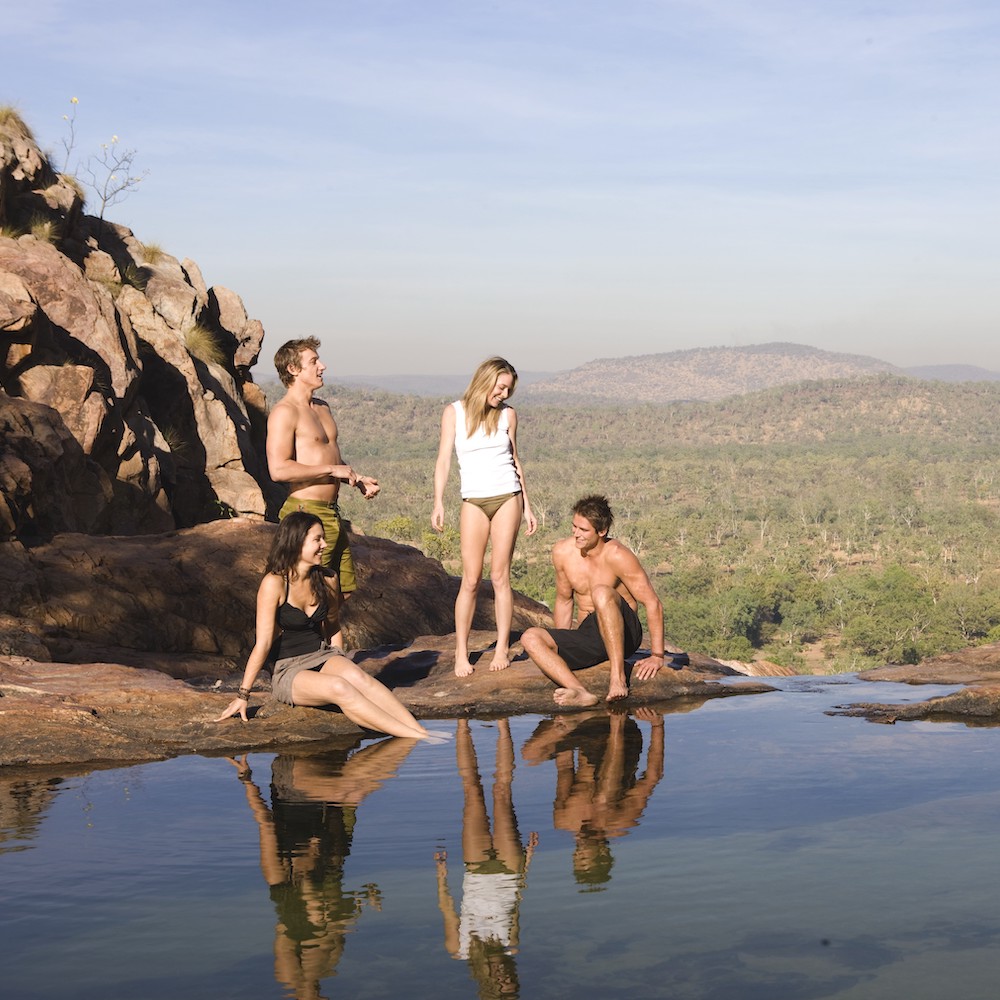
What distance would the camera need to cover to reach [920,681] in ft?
29.2

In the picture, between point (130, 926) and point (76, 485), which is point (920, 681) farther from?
point (76, 485)

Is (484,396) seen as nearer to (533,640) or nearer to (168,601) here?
(533,640)

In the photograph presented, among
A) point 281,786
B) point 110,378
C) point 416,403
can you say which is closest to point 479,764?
point 281,786

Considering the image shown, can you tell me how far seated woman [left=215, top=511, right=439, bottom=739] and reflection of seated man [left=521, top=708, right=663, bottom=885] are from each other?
2.49ft

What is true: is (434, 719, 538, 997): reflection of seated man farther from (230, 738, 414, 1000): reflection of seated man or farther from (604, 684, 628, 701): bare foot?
(604, 684, 628, 701): bare foot

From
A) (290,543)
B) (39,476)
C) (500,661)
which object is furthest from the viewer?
(39,476)

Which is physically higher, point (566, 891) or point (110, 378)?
point (110, 378)

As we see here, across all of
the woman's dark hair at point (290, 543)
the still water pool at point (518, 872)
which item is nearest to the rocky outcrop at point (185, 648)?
the still water pool at point (518, 872)

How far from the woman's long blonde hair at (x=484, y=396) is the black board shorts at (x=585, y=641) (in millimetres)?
1319

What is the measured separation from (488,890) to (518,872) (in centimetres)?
21

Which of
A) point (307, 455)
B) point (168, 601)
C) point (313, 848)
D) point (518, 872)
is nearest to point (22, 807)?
point (313, 848)

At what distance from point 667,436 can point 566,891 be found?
18119cm

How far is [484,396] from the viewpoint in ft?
23.6

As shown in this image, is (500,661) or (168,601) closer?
(500,661)
